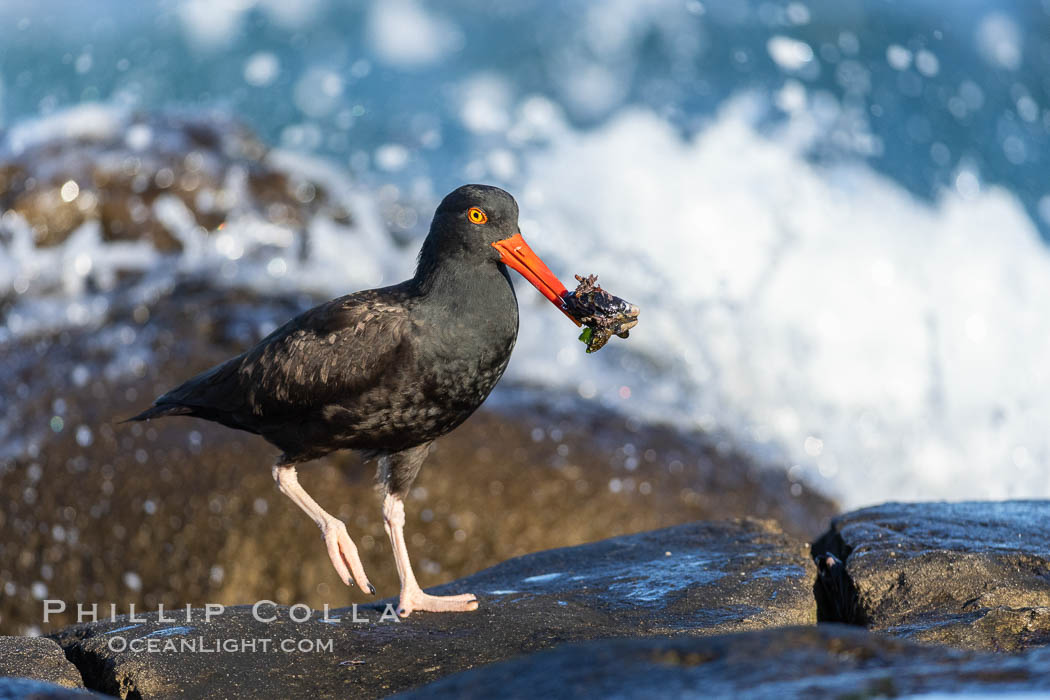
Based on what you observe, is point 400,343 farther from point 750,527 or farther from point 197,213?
point 197,213

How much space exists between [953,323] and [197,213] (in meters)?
6.63

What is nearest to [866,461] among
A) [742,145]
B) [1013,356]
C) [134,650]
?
[1013,356]

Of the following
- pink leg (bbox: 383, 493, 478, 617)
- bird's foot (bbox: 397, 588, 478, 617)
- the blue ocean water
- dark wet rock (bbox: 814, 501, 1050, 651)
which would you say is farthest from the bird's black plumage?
the blue ocean water

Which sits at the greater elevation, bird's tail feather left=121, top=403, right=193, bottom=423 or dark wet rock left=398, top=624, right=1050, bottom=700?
bird's tail feather left=121, top=403, right=193, bottom=423

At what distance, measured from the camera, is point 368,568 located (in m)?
6.38

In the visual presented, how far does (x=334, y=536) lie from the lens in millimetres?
4375

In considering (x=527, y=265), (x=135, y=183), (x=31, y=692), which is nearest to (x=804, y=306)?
(x=527, y=265)

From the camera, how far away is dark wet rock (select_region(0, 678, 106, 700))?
2.44 m

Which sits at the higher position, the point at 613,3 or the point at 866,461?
the point at 613,3

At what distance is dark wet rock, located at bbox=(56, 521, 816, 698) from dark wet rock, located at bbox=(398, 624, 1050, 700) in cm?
106

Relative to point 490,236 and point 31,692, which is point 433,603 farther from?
point 31,692

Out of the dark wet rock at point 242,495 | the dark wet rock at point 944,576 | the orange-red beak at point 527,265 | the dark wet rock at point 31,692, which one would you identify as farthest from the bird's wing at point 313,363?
the dark wet rock at point 944,576

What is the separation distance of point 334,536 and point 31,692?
6.38ft

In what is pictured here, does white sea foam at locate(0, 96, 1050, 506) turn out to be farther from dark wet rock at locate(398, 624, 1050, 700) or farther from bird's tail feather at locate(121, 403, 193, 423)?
dark wet rock at locate(398, 624, 1050, 700)
